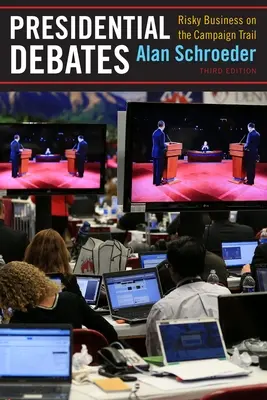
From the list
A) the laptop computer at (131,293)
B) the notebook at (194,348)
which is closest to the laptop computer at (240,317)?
the notebook at (194,348)

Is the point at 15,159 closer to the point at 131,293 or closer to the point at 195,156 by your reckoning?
the point at 195,156

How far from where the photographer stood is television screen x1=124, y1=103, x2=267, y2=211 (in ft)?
24.3

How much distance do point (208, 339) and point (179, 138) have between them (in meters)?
3.18

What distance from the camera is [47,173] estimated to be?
8953 millimetres

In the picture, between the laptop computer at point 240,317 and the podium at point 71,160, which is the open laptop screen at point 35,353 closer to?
the laptop computer at point 240,317

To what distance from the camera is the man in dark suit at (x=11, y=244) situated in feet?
28.8

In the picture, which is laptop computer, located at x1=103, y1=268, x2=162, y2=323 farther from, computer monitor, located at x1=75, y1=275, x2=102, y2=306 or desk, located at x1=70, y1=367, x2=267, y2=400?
desk, located at x1=70, y1=367, x2=267, y2=400

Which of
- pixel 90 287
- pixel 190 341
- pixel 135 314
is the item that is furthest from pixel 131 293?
pixel 190 341

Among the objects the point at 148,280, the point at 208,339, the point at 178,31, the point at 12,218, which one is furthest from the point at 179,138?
the point at 12,218

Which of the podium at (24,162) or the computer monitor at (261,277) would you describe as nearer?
the computer monitor at (261,277)

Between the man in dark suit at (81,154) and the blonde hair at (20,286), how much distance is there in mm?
3844

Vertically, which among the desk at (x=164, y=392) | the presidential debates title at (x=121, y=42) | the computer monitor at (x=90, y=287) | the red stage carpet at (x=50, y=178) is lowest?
the computer monitor at (x=90, y=287)

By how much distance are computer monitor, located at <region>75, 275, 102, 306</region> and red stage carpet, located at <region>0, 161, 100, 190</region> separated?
1913 millimetres

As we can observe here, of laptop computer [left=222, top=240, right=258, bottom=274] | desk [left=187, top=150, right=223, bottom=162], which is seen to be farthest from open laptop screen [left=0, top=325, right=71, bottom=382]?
laptop computer [left=222, top=240, right=258, bottom=274]
